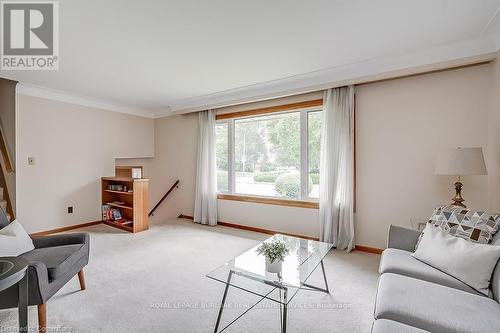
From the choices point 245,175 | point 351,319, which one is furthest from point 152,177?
point 351,319

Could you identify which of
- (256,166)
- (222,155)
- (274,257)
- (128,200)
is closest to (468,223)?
(274,257)

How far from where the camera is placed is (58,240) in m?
2.28

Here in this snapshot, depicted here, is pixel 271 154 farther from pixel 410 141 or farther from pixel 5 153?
pixel 5 153

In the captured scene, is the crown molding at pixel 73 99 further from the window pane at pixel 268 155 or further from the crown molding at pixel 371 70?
the window pane at pixel 268 155

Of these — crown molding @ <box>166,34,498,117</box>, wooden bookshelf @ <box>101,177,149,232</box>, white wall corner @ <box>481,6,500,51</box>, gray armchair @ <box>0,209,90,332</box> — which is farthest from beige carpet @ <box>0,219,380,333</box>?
white wall corner @ <box>481,6,500,51</box>

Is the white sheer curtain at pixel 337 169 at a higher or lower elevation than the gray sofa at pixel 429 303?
higher

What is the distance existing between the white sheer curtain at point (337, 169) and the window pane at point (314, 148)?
8.8 inches

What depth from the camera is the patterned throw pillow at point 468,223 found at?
181 cm

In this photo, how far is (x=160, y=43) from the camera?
2.44 meters

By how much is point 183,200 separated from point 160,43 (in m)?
3.53

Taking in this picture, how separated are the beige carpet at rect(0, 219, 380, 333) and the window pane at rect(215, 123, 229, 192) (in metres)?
1.66

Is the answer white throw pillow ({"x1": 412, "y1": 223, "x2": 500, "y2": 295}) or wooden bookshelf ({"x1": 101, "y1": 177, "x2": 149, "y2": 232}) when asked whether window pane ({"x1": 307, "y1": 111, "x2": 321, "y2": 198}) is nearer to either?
white throw pillow ({"x1": 412, "y1": 223, "x2": 500, "y2": 295})

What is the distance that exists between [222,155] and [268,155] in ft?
3.36

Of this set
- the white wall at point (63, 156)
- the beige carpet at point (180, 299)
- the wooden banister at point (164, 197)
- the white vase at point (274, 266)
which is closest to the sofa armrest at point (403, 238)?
the beige carpet at point (180, 299)
